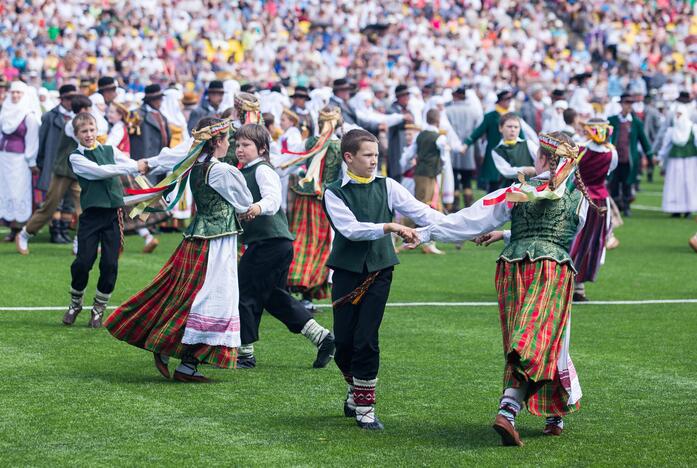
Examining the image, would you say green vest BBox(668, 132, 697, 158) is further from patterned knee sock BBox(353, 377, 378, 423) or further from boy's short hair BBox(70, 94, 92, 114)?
patterned knee sock BBox(353, 377, 378, 423)

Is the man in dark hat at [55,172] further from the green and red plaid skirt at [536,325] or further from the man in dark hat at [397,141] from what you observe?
the green and red plaid skirt at [536,325]

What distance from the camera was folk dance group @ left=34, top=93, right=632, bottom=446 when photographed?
736 cm

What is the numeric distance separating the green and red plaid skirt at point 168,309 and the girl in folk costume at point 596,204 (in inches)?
211

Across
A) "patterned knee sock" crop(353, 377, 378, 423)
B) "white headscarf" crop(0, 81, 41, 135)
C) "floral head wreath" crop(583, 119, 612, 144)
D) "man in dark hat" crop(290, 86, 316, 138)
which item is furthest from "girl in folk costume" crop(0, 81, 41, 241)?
"patterned knee sock" crop(353, 377, 378, 423)

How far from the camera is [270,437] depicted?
7402 mm

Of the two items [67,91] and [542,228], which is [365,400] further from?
[67,91]

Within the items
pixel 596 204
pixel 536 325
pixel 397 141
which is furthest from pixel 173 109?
pixel 536 325

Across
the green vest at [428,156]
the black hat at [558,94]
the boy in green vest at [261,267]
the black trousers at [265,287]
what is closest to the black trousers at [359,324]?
the boy in green vest at [261,267]

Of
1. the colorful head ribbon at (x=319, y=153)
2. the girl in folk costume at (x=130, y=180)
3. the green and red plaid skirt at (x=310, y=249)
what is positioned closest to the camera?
the green and red plaid skirt at (x=310, y=249)

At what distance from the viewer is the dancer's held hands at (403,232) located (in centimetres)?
740

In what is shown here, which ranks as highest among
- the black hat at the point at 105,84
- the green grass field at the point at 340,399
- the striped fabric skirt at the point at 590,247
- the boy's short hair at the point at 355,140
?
the black hat at the point at 105,84

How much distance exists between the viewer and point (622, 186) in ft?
77.7

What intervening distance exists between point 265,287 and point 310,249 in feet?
9.24

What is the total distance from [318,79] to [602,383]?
22.3 meters
